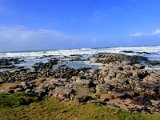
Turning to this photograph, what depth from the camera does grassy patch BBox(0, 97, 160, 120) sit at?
13570 mm

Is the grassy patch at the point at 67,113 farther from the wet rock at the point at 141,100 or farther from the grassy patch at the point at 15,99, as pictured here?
the wet rock at the point at 141,100

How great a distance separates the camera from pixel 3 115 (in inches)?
559

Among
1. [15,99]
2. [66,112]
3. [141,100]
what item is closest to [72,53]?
[141,100]

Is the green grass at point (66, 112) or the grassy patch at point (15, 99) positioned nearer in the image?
the green grass at point (66, 112)

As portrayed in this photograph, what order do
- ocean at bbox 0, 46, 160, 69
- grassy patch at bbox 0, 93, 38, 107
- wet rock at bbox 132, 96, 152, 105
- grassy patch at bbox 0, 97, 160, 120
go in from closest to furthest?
grassy patch at bbox 0, 97, 160, 120, grassy patch at bbox 0, 93, 38, 107, wet rock at bbox 132, 96, 152, 105, ocean at bbox 0, 46, 160, 69

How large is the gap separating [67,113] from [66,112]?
0.14 meters

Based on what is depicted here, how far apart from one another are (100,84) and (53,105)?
391 centimetres

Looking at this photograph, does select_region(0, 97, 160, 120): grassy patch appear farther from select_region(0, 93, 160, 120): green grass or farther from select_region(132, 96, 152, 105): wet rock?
select_region(132, 96, 152, 105): wet rock

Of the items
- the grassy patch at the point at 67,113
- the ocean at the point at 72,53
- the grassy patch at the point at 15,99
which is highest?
the grassy patch at the point at 15,99

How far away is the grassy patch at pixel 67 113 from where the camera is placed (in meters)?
13.6

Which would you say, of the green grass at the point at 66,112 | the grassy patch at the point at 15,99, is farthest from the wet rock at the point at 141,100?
the grassy patch at the point at 15,99

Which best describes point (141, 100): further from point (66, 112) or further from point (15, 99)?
point (15, 99)

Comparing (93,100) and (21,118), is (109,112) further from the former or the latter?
(21,118)

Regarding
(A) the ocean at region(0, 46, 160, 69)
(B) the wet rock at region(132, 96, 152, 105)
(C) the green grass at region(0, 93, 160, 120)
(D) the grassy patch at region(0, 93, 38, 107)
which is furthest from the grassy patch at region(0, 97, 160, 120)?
(A) the ocean at region(0, 46, 160, 69)
